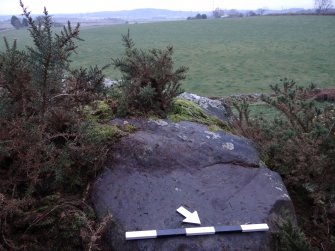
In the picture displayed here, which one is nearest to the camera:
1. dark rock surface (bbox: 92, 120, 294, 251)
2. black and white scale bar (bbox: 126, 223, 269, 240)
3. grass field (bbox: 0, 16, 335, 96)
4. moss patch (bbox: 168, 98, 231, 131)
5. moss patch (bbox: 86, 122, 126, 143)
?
black and white scale bar (bbox: 126, 223, 269, 240)

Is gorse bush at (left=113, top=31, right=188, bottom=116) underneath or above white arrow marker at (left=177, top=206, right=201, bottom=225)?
above

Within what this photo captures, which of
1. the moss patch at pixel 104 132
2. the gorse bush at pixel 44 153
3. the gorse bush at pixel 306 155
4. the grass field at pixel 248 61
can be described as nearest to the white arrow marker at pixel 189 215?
the gorse bush at pixel 44 153

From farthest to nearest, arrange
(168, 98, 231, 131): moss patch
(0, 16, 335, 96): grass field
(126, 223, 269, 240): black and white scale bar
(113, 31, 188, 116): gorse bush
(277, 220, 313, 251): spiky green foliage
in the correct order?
(0, 16, 335, 96): grass field → (168, 98, 231, 131): moss patch → (113, 31, 188, 116): gorse bush → (126, 223, 269, 240): black and white scale bar → (277, 220, 313, 251): spiky green foliage

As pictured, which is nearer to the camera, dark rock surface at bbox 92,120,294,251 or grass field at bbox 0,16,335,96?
dark rock surface at bbox 92,120,294,251

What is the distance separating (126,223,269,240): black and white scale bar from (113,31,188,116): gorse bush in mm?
1566

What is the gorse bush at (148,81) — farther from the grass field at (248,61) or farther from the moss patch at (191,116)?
the grass field at (248,61)

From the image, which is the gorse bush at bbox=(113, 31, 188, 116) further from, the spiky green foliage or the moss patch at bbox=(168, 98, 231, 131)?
the spiky green foliage

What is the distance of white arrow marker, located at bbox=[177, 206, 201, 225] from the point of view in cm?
303

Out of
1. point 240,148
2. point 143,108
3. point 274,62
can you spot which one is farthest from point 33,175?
point 274,62

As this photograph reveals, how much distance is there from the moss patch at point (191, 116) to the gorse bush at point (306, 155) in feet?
1.70

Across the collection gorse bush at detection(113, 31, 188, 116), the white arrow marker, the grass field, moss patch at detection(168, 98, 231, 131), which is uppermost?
gorse bush at detection(113, 31, 188, 116)

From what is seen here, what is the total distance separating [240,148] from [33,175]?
2.07m

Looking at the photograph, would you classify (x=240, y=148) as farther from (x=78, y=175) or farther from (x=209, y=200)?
(x=78, y=175)

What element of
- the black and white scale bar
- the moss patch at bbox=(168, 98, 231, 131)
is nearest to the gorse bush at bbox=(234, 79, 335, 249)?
the moss patch at bbox=(168, 98, 231, 131)
